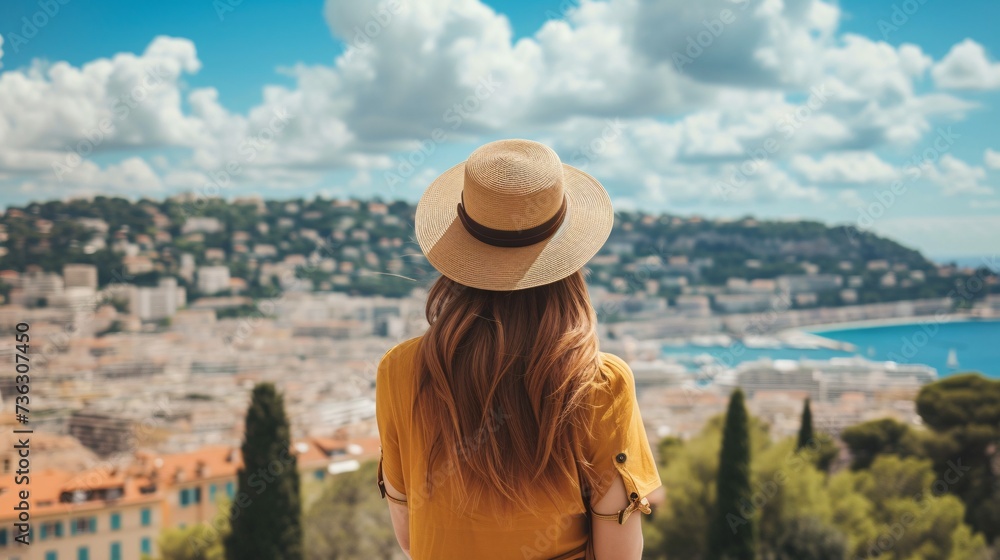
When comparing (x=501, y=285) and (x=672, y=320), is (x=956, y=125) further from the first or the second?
(x=501, y=285)

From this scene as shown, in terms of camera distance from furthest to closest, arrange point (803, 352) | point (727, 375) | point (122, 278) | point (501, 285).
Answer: point (803, 352), point (727, 375), point (122, 278), point (501, 285)

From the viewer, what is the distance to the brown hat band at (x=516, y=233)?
93 cm

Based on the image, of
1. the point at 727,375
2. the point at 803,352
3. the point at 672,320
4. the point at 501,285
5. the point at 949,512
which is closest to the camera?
the point at 501,285

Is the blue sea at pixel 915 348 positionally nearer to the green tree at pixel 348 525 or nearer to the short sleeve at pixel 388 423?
the green tree at pixel 348 525

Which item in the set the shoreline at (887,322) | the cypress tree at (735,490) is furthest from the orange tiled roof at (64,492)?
the shoreline at (887,322)

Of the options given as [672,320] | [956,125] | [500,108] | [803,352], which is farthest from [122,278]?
[956,125]

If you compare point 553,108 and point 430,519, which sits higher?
point 553,108

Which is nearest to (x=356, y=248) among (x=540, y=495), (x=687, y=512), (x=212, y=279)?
(x=212, y=279)

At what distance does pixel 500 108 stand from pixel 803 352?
81.8ft

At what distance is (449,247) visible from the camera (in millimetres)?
962

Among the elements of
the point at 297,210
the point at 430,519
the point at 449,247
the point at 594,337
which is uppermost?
the point at 297,210

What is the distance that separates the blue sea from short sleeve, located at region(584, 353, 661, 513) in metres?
31.9

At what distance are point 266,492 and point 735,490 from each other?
6484 mm

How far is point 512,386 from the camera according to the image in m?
0.88
